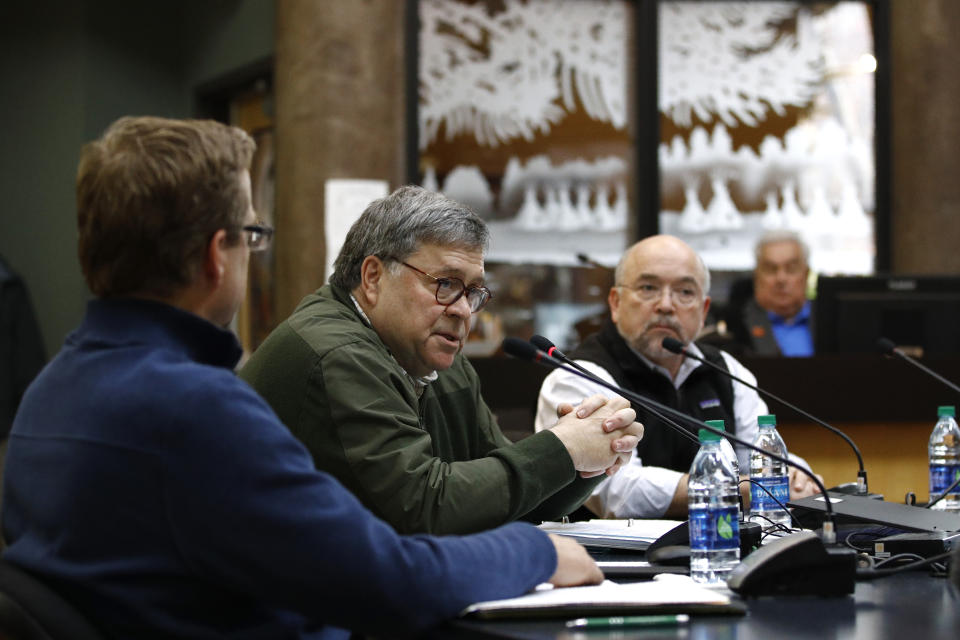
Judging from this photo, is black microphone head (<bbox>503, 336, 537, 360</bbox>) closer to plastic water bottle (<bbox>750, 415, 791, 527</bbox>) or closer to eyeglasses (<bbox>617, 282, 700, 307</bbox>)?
plastic water bottle (<bbox>750, 415, 791, 527</bbox>)

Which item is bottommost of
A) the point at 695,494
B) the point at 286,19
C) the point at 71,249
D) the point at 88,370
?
the point at 695,494

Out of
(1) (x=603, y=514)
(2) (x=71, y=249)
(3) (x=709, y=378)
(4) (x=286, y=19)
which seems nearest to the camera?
(1) (x=603, y=514)

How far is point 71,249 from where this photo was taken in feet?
18.9

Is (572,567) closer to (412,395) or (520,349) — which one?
(520,349)

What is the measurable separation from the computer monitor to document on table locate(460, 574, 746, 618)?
9.03 ft

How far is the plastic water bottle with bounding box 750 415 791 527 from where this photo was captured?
7.69 feet

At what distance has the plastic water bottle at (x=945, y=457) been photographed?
270cm

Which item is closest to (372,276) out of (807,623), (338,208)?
(807,623)

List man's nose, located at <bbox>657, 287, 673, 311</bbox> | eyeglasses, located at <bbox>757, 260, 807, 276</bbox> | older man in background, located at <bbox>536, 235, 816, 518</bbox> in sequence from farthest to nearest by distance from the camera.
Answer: eyeglasses, located at <bbox>757, 260, 807, 276</bbox>, man's nose, located at <bbox>657, 287, 673, 311</bbox>, older man in background, located at <bbox>536, 235, 816, 518</bbox>

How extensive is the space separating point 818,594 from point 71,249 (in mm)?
5060

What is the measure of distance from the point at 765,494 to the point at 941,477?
2.10ft

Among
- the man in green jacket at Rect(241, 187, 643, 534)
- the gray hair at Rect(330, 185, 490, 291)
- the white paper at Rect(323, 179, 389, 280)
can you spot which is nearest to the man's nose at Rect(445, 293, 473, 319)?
the man in green jacket at Rect(241, 187, 643, 534)

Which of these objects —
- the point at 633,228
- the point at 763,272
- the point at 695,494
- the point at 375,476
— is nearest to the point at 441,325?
the point at 375,476

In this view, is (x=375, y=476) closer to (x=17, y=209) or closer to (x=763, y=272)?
(x=763, y=272)
